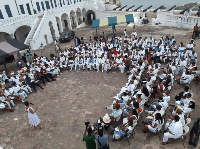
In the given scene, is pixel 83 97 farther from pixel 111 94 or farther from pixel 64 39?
pixel 64 39

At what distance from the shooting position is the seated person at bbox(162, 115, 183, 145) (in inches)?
260

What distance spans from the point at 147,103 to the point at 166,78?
72.4 inches

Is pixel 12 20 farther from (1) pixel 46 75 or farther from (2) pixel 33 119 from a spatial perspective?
(2) pixel 33 119

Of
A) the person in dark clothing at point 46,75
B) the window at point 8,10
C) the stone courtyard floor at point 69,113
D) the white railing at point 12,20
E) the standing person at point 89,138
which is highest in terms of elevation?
the window at point 8,10

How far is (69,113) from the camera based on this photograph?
9719mm

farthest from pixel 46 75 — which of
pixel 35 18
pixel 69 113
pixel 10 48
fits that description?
pixel 35 18

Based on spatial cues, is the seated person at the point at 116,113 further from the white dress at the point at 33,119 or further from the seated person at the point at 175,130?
the white dress at the point at 33,119

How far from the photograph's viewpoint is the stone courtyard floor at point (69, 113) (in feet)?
25.7

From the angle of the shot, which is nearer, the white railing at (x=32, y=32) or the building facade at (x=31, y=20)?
the white railing at (x=32, y=32)

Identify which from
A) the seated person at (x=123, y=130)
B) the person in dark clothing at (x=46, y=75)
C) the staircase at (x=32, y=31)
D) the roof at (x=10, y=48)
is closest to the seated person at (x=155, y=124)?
the seated person at (x=123, y=130)

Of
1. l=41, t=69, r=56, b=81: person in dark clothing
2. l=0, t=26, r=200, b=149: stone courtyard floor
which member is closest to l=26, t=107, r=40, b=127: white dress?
l=0, t=26, r=200, b=149: stone courtyard floor

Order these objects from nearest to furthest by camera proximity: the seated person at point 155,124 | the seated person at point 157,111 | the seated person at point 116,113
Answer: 1. the seated person at point 155,124
2. the seated person at point 157,111
3. the seated person at point 116,113

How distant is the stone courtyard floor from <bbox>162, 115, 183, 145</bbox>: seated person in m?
0.43

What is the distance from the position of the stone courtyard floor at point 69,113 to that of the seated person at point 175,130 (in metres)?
0.43
